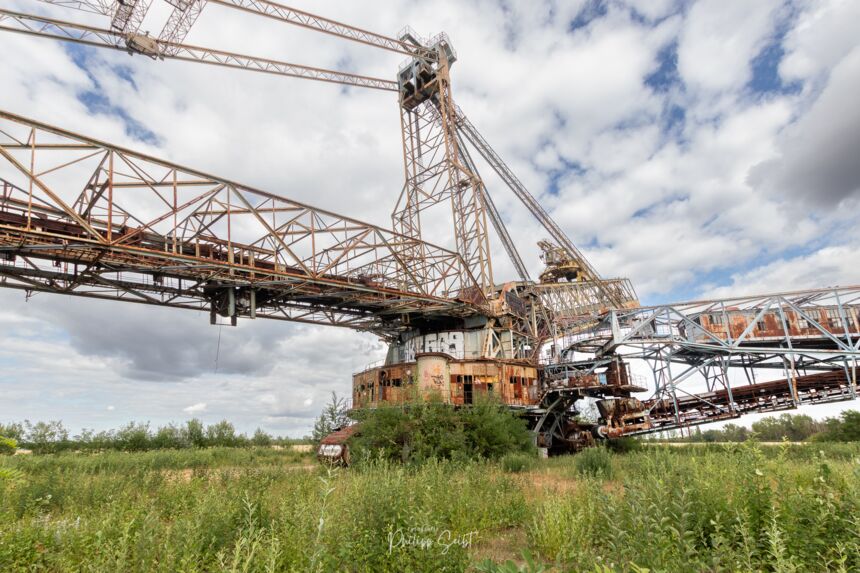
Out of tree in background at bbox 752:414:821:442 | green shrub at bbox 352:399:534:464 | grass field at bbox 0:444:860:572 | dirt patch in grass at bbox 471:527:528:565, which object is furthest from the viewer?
tree in background at bbox 752:414:821:442

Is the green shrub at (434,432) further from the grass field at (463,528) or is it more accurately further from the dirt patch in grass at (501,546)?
Answer: the dirt patch in grass at (501,546)

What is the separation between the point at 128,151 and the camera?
50.8 feet

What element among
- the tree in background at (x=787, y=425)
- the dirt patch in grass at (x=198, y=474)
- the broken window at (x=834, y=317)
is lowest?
the tree in background at (x=787, y=425)

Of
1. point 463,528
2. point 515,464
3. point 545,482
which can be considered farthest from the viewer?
point 515,464

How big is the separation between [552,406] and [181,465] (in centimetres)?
2105

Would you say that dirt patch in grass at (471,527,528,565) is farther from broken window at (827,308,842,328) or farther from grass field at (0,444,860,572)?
broken window at (827,308,842,328)

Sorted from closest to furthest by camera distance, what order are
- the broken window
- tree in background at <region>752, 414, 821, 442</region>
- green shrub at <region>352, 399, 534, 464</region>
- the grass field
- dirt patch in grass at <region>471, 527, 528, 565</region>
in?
the grass field < dirt patch in grass at <region>471, 527, 528, 565</region> < green shrub at <region>352, 399, 534, 464</region> < the broken window < tree in background at <region>752, 414, 821, 442</region>

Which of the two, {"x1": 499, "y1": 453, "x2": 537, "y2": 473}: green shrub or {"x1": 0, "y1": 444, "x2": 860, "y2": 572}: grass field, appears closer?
{"x1": 0, "y1": 444, "x2": 860, "y2": 572}: grass field

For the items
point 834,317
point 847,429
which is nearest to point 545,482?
point 834,317

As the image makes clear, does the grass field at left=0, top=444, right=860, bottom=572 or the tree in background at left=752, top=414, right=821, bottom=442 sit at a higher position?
the grass field at left=0, top=444, right=860, bottom=572

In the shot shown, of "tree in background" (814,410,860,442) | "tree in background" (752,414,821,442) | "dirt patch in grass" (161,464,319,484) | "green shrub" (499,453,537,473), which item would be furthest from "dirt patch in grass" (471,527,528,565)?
"tree in background" (752,414,821,442)

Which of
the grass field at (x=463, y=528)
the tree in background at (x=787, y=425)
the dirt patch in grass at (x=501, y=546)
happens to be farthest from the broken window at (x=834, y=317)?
the tree in background at (x=787, y=425)

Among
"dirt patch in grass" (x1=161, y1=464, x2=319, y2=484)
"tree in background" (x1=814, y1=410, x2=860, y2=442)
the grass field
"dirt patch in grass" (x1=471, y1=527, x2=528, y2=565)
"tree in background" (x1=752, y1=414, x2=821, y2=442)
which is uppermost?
the grass field

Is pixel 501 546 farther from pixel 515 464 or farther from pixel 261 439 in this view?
pixel 261 439
